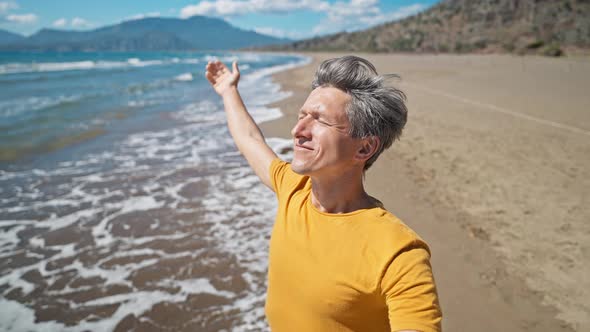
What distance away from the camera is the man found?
3.73 feet

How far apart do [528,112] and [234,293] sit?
9830 millimetres

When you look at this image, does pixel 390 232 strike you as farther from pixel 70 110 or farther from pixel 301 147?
pixel 70 110

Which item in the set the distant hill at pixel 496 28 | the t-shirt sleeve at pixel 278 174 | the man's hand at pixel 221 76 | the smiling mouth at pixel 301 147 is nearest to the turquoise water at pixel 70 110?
the man's hand at pixel 221 76

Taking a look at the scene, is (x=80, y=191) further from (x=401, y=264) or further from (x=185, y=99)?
(x=185, y=99)

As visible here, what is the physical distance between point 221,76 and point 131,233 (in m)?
3.21

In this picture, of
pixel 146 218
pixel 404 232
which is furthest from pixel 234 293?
pixel 404 232

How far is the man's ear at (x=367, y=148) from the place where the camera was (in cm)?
140

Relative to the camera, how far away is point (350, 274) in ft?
3.94

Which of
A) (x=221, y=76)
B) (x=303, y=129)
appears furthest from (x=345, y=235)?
(x=221, y=76)

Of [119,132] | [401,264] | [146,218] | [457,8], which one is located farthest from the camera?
[457,8]

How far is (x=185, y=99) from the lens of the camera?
17.3 m

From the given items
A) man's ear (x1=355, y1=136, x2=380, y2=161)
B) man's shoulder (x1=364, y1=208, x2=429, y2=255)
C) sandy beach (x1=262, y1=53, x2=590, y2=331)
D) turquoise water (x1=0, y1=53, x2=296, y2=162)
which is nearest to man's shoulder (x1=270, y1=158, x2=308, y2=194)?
man's ear (x1=355, y1=136, x2=380, y2=161)

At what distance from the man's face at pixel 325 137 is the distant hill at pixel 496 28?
30322 millimetres

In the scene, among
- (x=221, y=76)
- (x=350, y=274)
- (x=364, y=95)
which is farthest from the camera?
A: (x=221, y=76)
